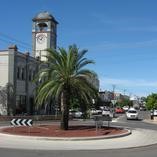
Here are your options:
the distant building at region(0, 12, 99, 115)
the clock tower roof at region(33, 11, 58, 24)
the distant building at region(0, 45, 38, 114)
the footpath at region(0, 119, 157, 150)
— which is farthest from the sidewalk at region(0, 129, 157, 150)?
the clock tower roof at region(33, 11, 58, 24)

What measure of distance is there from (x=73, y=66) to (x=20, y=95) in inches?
1433

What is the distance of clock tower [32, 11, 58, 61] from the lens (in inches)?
3292

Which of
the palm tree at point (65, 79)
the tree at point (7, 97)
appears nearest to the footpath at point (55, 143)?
the palm tree at point (65, 79)

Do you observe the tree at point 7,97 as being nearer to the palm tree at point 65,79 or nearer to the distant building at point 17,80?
the distant building at point 17,80

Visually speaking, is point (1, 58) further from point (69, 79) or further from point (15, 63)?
point (69, 79)

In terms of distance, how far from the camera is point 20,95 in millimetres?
69438

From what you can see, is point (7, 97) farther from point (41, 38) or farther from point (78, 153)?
point (78, 153)

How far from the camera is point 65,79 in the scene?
33.8 metres

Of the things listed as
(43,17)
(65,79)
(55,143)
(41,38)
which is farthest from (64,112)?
(43,17)

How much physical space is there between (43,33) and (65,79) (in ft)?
170

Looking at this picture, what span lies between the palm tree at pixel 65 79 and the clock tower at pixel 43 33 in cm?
4844

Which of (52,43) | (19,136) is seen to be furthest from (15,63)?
(19,136)

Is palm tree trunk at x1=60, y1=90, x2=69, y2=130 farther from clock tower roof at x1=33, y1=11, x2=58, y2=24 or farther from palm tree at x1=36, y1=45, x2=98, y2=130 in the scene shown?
clock tower roof at x1=33, y1=11, x2=58, y2=24

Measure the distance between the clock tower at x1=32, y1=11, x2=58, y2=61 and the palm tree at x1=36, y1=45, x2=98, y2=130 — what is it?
48.4 meters
